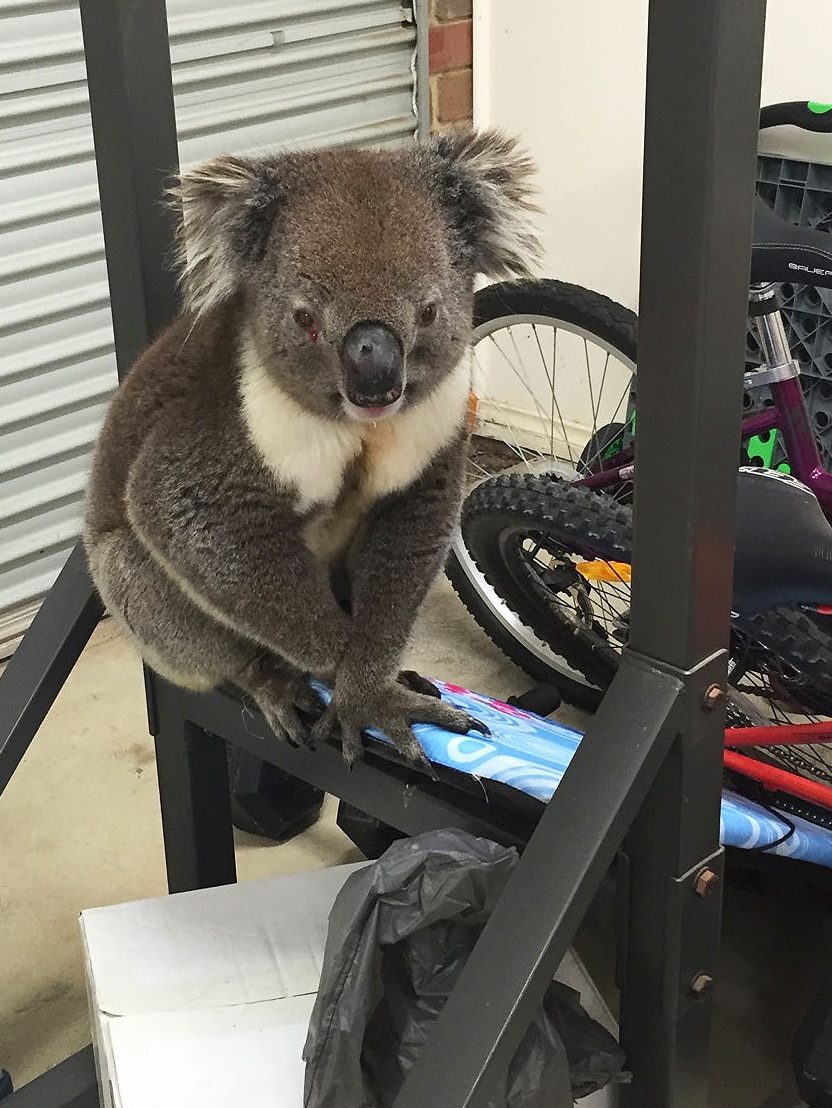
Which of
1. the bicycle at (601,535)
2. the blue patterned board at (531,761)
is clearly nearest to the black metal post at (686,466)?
the blue patterned board at (531,761)

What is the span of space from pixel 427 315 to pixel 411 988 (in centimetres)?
59

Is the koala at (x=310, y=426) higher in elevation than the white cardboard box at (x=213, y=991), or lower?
higher

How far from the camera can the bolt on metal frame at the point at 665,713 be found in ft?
2.47

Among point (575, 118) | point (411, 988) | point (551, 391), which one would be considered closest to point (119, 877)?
point (411, 988)

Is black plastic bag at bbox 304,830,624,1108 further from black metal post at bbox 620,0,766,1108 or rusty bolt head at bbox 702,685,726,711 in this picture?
rusty bolt head at bbox 702,685,726,711

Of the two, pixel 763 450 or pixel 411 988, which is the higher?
pixel 763 450

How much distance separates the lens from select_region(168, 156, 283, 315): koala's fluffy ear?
103 centimetres

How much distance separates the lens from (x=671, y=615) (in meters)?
0.87

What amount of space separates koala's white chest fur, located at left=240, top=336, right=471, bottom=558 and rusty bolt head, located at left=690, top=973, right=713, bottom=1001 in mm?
532

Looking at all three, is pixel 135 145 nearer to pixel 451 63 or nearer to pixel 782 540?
pixel 782 540

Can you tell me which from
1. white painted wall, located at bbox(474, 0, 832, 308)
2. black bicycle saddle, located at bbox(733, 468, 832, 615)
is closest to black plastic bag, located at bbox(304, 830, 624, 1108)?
black bicycle saddle, located at bbox(733, 468, 832, 615)

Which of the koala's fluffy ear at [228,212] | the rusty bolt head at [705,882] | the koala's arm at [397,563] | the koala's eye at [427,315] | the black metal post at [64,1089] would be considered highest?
the koala's fluffy ear at [228,212]

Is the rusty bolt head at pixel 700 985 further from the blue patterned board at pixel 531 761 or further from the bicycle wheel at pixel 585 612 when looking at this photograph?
the bicycle wheel at pixel 585 612

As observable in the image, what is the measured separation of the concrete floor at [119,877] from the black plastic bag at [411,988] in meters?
0.56
